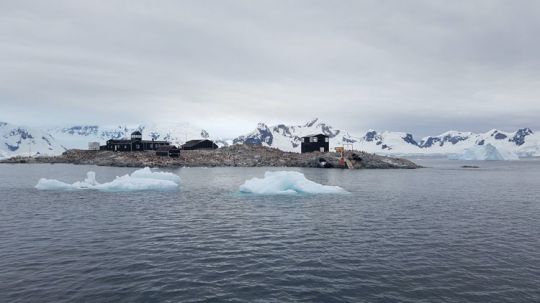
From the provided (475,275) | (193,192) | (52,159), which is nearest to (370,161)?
(193,192)

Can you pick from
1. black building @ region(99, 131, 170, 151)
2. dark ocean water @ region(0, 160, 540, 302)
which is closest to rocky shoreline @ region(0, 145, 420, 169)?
black building @ region(99, 131, 170, 151)

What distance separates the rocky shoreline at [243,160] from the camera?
5413 inches

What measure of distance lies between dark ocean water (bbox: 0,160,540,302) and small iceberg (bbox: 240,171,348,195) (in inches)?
400

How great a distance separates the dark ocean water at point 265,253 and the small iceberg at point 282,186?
1016 centimetres

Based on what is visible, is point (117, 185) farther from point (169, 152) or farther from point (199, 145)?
point (199, 145)

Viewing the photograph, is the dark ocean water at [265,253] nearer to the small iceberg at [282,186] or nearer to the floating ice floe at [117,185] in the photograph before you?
the small iceberg at [282,186]

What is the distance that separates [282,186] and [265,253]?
3166 cm

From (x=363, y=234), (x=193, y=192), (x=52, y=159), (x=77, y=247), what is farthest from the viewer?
(x=52, y=159)

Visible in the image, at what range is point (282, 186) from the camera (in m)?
A: 55.1

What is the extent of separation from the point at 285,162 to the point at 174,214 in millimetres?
110331

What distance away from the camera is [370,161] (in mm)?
141125

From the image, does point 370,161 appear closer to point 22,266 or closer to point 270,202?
point 270,202

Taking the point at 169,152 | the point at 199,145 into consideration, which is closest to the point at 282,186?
the point at 169,152

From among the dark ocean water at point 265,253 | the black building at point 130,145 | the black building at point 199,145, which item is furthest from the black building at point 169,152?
the dark ocean water at point 265,253
